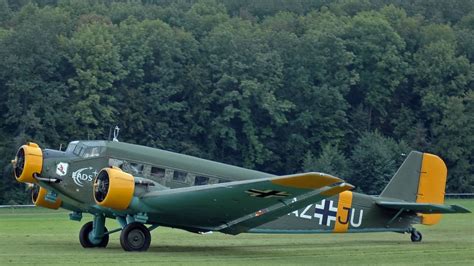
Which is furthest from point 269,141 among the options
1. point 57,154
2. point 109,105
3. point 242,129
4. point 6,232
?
point 57,154

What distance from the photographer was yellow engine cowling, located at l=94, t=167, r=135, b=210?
80.7 feet

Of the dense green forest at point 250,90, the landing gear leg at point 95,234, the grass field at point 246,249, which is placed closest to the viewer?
the grass field at point 246,249

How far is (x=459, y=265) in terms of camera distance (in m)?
23.5

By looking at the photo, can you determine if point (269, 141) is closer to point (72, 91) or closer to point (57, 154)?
point (72, 91)

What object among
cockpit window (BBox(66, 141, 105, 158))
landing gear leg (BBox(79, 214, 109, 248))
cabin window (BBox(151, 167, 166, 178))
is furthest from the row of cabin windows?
landing gear leg (BBox(79, 214, 109, 248))

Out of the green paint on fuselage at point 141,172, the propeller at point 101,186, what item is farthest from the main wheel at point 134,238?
the propeller at point 101,186

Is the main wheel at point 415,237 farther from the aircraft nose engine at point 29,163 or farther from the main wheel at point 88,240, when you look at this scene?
the aircraft nose engine at point 29,163

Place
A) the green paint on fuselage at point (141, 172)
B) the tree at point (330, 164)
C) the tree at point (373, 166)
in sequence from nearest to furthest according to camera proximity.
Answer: the green paint on fuselage at point (141, 172) → the tree at point (373, 166) → the tree at point (330, 164)

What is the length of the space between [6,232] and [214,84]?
36528 mm

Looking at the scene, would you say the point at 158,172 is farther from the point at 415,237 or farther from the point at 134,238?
the point at 415,237

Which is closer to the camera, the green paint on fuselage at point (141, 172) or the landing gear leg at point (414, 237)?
the green paint on fuselage at point (141, 172)

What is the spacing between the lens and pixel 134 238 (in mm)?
25172

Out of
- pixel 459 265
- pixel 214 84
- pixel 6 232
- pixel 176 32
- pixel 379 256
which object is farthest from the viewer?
pixel 176 32

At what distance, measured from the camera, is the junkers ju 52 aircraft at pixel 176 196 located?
24.6 metres
